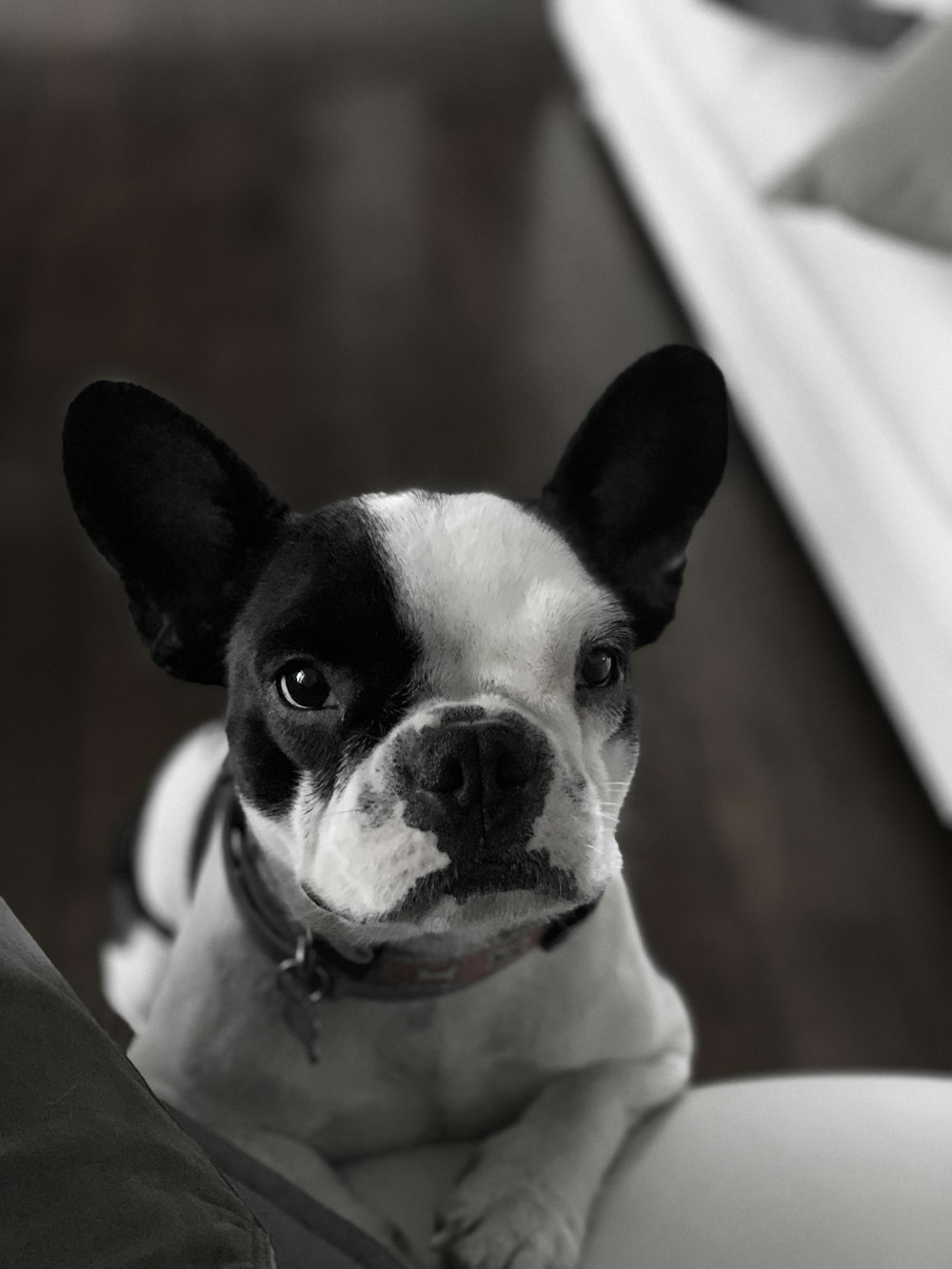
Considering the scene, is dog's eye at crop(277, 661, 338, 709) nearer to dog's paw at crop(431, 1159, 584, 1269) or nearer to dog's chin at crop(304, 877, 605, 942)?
dog's chin at crop(304, 877, 605, 942)

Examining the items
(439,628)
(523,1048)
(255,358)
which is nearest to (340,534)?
(439,628)

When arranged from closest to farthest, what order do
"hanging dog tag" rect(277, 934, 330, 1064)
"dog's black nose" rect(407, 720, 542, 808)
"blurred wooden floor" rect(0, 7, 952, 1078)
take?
"dog's black nose" rect(407, 720, 542, 808)
"hanging dog tag" rect(277, 934, 330, 1064)
"blurred wooden floor" rect(0, 7, 952, 1078)

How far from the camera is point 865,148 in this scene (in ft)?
5.34

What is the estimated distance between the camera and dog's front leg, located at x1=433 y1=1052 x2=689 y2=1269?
0.71 metres

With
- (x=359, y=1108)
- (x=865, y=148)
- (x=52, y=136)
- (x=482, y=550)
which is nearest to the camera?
(x=482, y=550)

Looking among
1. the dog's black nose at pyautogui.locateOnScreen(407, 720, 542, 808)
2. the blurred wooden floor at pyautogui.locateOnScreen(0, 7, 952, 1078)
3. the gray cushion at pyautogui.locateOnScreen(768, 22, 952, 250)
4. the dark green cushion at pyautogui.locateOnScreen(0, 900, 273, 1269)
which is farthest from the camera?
the blurred wooden floor at pyautogui.locateOnScreen(0, 7, 952, 1078)

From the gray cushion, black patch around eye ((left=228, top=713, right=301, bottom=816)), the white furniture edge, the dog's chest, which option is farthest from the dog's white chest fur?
the gray cushion

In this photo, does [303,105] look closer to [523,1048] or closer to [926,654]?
[926,654]

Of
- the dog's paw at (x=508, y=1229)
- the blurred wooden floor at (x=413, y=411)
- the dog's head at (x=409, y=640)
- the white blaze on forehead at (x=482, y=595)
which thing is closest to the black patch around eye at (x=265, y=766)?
the dog's head at (x=409, y=640)

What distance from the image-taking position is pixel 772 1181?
711 millimetres

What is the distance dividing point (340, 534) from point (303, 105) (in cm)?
Result: 334

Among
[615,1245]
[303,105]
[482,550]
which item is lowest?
[615,1245]

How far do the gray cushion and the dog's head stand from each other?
1047 millimetres

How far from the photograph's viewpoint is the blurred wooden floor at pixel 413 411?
169 centimetres
